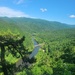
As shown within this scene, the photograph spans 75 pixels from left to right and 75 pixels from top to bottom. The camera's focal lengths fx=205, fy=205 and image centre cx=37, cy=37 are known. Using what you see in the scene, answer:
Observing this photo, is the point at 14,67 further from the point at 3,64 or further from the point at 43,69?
the point at 43,69

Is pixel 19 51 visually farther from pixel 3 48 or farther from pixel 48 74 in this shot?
pixel 48 74

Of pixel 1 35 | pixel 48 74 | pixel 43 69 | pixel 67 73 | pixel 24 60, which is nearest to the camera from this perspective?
pixel 1 35

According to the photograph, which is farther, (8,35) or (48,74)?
(48,74)

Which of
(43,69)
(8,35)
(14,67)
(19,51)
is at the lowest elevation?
(43,69)

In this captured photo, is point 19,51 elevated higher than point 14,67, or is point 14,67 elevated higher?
point 19,51

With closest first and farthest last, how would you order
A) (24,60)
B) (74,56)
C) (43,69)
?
(24,60)
(43,69)
(74,56)

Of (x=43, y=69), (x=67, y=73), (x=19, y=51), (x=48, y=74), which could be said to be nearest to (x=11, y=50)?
(x=19, y=51)
